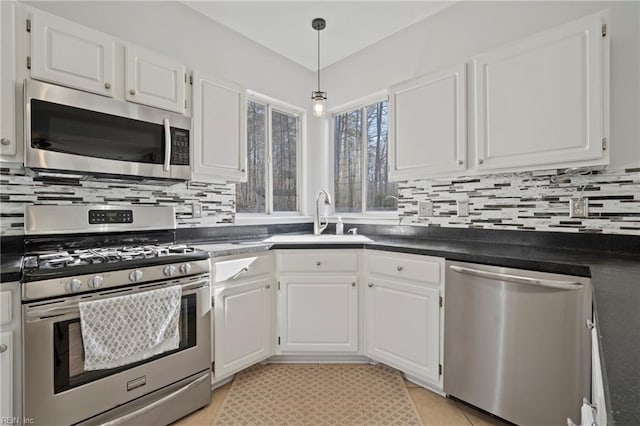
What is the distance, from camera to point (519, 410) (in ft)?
4.84

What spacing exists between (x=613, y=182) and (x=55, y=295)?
2799 millimetres

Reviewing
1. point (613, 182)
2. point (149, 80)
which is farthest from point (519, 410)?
point (149, 80)

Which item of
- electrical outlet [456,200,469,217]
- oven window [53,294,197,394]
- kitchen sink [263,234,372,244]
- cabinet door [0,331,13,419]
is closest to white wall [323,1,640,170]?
electrical outlet [456,200,469,217]

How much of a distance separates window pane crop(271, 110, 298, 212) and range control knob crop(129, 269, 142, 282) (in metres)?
1.66

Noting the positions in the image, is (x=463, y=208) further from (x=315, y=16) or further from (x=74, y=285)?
(x=74, y=285)

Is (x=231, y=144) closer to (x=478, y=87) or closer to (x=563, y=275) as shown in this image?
(x=478, y=87)

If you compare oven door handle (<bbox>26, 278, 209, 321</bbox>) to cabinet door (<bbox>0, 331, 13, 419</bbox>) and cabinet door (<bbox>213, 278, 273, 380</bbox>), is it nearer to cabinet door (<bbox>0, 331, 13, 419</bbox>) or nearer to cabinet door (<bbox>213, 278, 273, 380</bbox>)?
cabinet door (<bbox>0, 331, 13, 419</bbox>)

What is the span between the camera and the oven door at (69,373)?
124 centimetres

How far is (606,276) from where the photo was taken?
1118 mm

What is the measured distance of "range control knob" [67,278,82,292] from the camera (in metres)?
1.30

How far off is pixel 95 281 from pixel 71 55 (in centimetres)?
117

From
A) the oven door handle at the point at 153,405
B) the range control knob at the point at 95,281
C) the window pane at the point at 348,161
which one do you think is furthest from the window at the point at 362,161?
the range control knob at the point at 95,281

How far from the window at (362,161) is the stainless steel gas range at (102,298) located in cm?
171

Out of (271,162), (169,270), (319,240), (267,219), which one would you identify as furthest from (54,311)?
(271,162)
